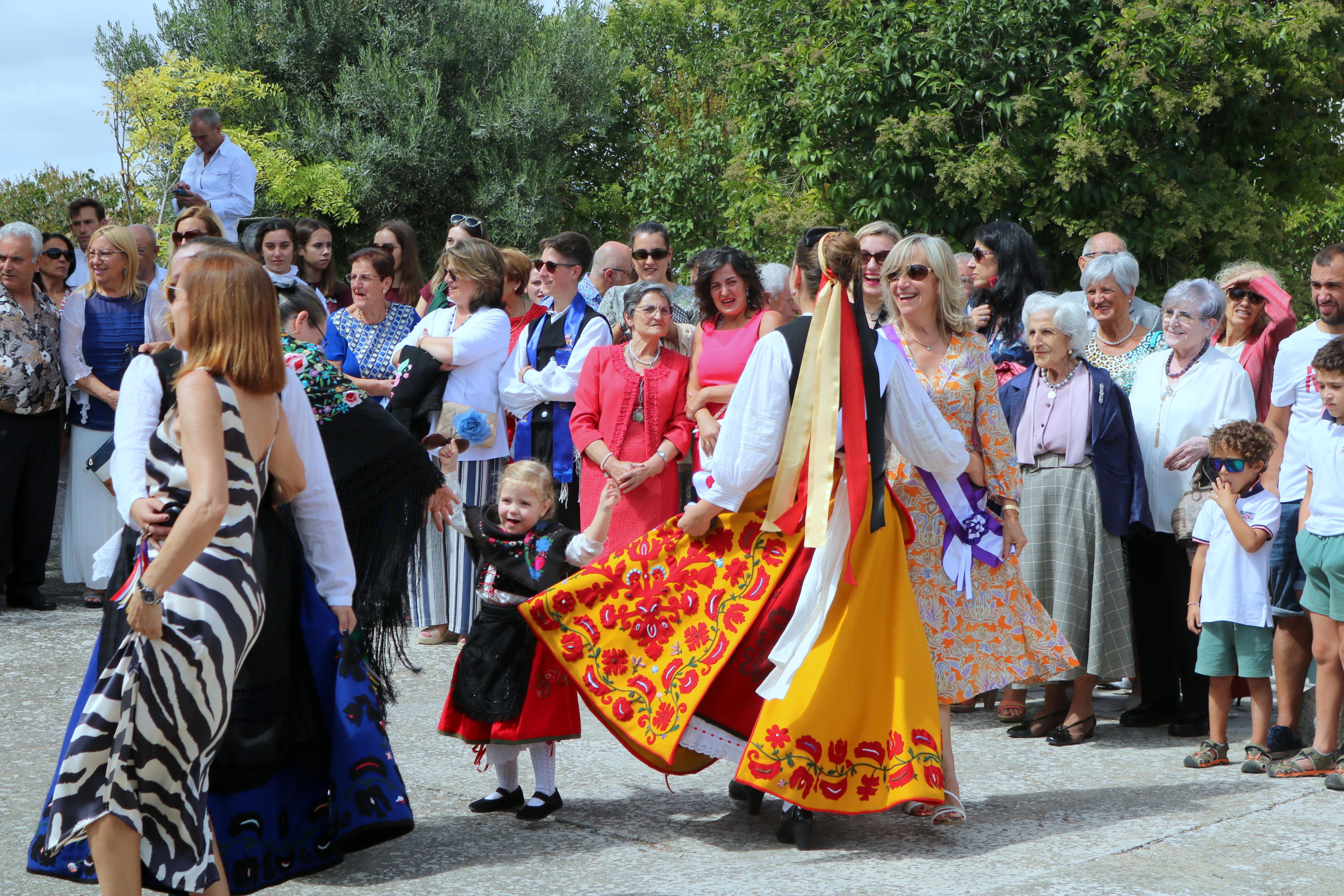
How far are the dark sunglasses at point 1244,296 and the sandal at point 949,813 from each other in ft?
10.7

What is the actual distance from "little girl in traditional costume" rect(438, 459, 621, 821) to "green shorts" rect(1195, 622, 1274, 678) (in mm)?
2660

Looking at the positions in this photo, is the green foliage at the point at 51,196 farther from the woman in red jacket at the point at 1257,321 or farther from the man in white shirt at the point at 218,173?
the woman in red jacket at the point at 1257,321

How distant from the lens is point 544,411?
7.17 m

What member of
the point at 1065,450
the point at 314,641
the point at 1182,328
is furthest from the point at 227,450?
the point at 1182,328

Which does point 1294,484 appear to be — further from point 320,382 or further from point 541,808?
point 320,382

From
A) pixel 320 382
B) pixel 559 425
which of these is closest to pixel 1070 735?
pixel 559 425

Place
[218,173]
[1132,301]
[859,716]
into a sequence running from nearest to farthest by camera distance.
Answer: [859,716] < [1132,301] < [218,173]

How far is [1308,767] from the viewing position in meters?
5.10

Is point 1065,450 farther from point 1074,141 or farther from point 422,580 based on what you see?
point 1074,141

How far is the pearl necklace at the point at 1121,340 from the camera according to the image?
21.4 feet

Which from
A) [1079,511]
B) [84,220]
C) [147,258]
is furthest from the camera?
[84,220]

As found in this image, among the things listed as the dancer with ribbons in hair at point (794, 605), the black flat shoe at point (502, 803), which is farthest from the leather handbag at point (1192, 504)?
the black flat shoe at point (502, 803)

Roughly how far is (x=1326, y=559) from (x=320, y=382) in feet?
12.3

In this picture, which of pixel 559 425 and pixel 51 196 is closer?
pixel 559 425
